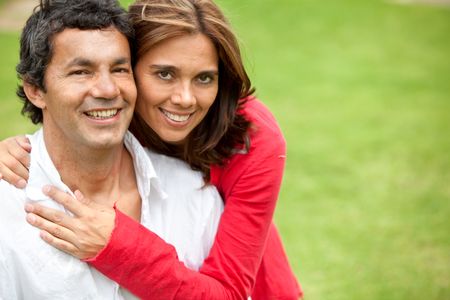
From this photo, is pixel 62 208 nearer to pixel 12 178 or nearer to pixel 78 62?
pixel 12 178

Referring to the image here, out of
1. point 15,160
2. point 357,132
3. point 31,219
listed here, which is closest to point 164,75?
point 15,160

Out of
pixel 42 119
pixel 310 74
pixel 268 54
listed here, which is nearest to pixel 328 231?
pixel 42 119

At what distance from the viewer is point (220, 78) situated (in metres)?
3.40

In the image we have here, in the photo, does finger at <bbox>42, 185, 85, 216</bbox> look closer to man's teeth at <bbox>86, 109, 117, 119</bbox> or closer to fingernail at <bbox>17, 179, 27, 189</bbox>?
fingernail at <bbox>17, 179, 27, 189</bbox>

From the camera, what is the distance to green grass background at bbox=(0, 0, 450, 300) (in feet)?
19.6

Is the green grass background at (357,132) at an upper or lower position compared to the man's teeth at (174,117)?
lower

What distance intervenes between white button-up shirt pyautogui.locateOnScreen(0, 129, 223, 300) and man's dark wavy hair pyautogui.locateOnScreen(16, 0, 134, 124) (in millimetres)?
350

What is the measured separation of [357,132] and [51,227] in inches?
253

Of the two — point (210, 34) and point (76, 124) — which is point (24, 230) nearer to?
point (76, 124)

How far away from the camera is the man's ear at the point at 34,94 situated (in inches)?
118

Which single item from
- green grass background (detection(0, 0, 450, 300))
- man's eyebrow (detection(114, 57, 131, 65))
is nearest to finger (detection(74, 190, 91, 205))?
man's eyebrow (detection(114, 57, 131, 65))

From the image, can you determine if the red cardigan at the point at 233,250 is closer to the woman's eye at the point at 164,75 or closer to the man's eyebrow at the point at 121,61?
the woman's eye at the point at 164,75

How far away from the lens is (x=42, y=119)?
3.21 metres

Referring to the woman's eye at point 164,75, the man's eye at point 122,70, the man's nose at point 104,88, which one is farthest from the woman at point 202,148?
the man's nose at point 104,88
